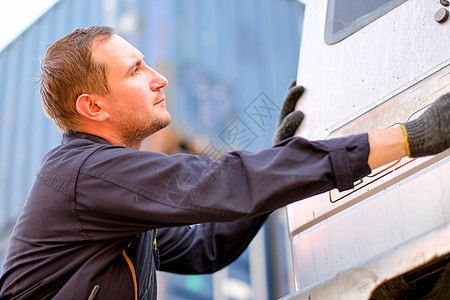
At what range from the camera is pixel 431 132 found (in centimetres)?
167

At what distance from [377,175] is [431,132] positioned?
47cm

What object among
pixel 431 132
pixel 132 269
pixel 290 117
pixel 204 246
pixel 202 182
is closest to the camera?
pixel 431 132

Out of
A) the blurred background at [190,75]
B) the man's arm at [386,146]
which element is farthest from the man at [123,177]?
the blurred background at [190,75]

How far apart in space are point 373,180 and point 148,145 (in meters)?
8.77

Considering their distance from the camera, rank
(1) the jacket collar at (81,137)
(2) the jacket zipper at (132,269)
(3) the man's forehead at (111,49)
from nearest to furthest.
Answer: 1. (2) the jacket zipper at (132,269)
2. (1) the jacket collar at (81,137)
3. (3) the man's forehead at (111,49)

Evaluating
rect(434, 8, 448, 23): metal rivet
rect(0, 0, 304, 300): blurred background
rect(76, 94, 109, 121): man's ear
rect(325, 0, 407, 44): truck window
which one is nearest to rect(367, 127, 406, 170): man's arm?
rect(434, 8, 448, 23): metal rivet

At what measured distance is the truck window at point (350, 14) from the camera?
2.43 meters

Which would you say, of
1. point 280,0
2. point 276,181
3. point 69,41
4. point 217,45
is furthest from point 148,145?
point 276,181

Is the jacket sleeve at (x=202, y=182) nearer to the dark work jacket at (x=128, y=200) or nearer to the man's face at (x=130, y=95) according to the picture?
the dark work jacket at (x=128, y=200)

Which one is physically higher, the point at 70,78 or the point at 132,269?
the point at 70,78

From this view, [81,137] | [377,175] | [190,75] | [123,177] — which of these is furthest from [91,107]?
[190,75]

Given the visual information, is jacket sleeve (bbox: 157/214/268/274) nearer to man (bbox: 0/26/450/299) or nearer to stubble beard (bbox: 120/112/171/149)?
man (bbox: 0/26/450/299)

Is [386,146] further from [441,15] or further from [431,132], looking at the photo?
[441,15]

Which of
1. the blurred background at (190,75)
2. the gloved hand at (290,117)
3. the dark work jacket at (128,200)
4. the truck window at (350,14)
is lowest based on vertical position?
the dark work jacket at (128,200)
